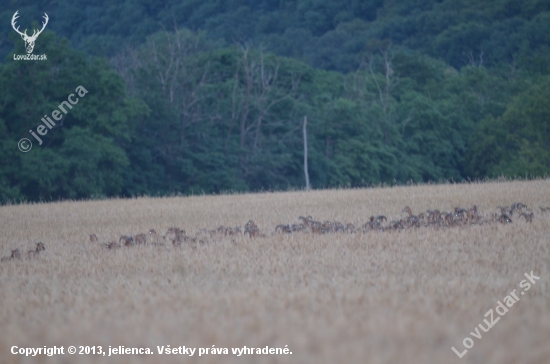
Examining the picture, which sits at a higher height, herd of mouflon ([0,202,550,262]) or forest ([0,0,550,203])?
forest ([0,0,550,203])

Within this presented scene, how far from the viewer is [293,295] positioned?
6070 mm

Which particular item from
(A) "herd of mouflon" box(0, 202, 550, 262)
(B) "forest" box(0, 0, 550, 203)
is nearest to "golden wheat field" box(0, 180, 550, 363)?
(A) "herd of mouflon" box(0, 202, 550, 262)

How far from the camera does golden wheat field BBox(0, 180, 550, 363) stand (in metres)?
4.52

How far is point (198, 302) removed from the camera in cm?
594

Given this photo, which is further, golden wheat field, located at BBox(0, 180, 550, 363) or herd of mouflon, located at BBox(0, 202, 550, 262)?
herd of mouflon, located at BBox(0, 202, 550, 262)

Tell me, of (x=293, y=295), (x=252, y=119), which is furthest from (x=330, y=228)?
(x=252, y=119)

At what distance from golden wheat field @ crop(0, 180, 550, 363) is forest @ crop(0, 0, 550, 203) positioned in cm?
1500

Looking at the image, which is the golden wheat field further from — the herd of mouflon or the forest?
→ the forest

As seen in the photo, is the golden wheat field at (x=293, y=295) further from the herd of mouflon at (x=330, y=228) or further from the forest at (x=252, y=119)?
the forest at (x=252, y=119)

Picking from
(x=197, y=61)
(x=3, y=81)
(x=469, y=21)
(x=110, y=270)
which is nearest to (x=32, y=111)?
(x=3, y=81)

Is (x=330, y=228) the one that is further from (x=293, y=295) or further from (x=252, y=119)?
(x=252, y=119)

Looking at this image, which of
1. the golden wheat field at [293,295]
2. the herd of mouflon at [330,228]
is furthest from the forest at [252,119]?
the golden wheat field at [293,295]

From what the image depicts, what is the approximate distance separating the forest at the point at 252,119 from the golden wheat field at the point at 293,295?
49.2 feet

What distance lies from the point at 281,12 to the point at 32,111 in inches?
1954
